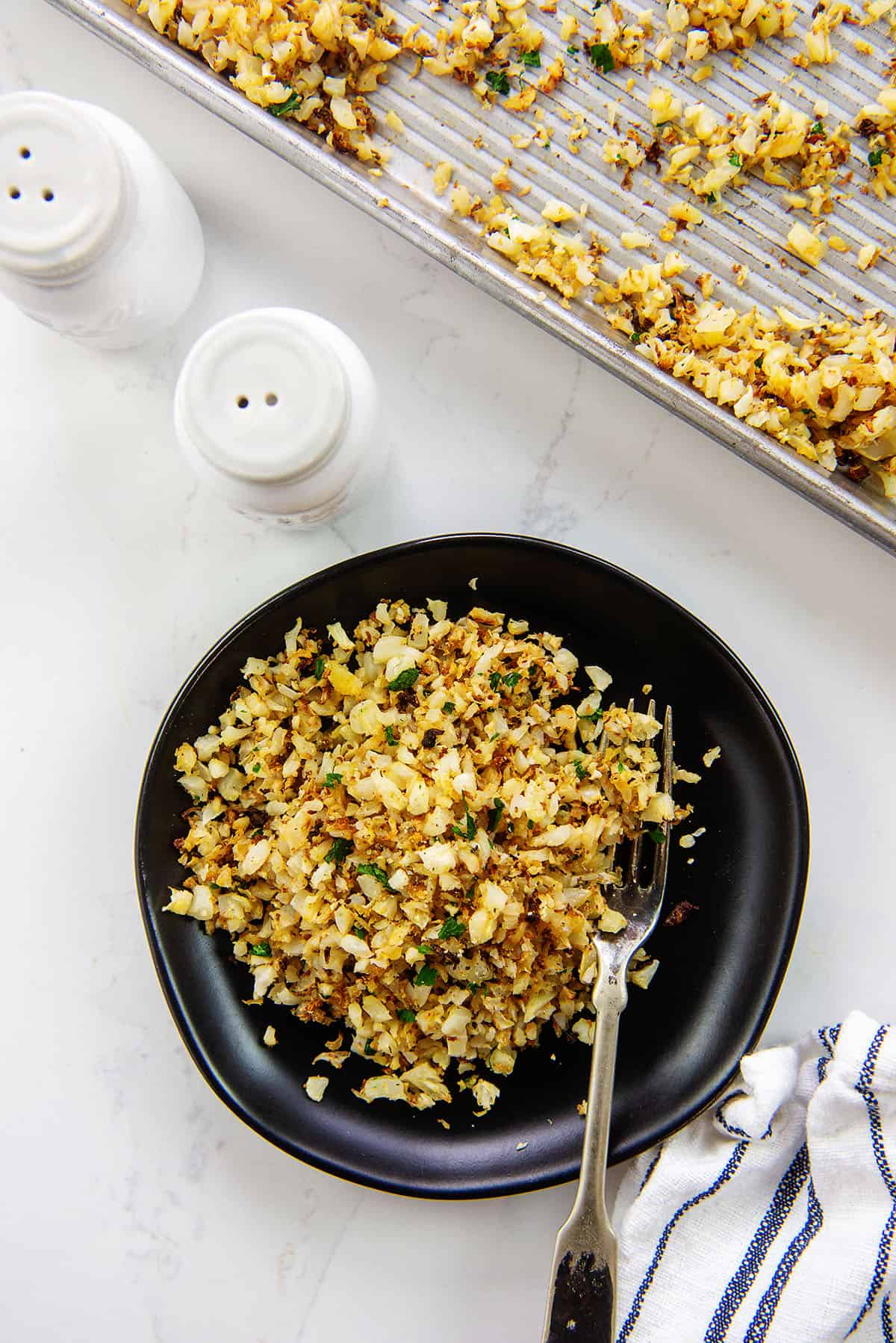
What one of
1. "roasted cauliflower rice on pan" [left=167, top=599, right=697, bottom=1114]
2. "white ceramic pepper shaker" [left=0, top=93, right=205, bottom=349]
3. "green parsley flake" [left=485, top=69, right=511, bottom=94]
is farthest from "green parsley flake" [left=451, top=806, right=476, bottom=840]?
"green parsley flake" [left=485, top=69, right=511, bottom=94]

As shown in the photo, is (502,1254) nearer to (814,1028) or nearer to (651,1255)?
(651,1255)

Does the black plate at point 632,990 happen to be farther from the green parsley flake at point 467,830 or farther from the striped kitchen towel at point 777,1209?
the green parsley flake at point 467,830

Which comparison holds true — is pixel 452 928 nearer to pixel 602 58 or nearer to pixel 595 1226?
pixel 595 1226

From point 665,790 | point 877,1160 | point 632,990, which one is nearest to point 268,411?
point 665,790

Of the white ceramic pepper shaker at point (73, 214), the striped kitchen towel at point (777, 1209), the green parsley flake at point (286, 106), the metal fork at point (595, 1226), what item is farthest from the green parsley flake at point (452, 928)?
the green parsley flake at point (286, 106)

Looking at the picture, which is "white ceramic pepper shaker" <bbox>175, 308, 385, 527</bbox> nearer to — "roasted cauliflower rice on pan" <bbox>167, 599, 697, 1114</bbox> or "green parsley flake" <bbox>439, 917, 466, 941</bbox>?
"roasted cauliflower rice on pan" <bbox>167, 599, 697, 1114</bbox>

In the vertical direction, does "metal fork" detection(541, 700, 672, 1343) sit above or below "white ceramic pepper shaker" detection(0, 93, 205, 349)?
below

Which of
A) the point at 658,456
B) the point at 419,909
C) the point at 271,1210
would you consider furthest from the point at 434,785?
the point at 271,1210
